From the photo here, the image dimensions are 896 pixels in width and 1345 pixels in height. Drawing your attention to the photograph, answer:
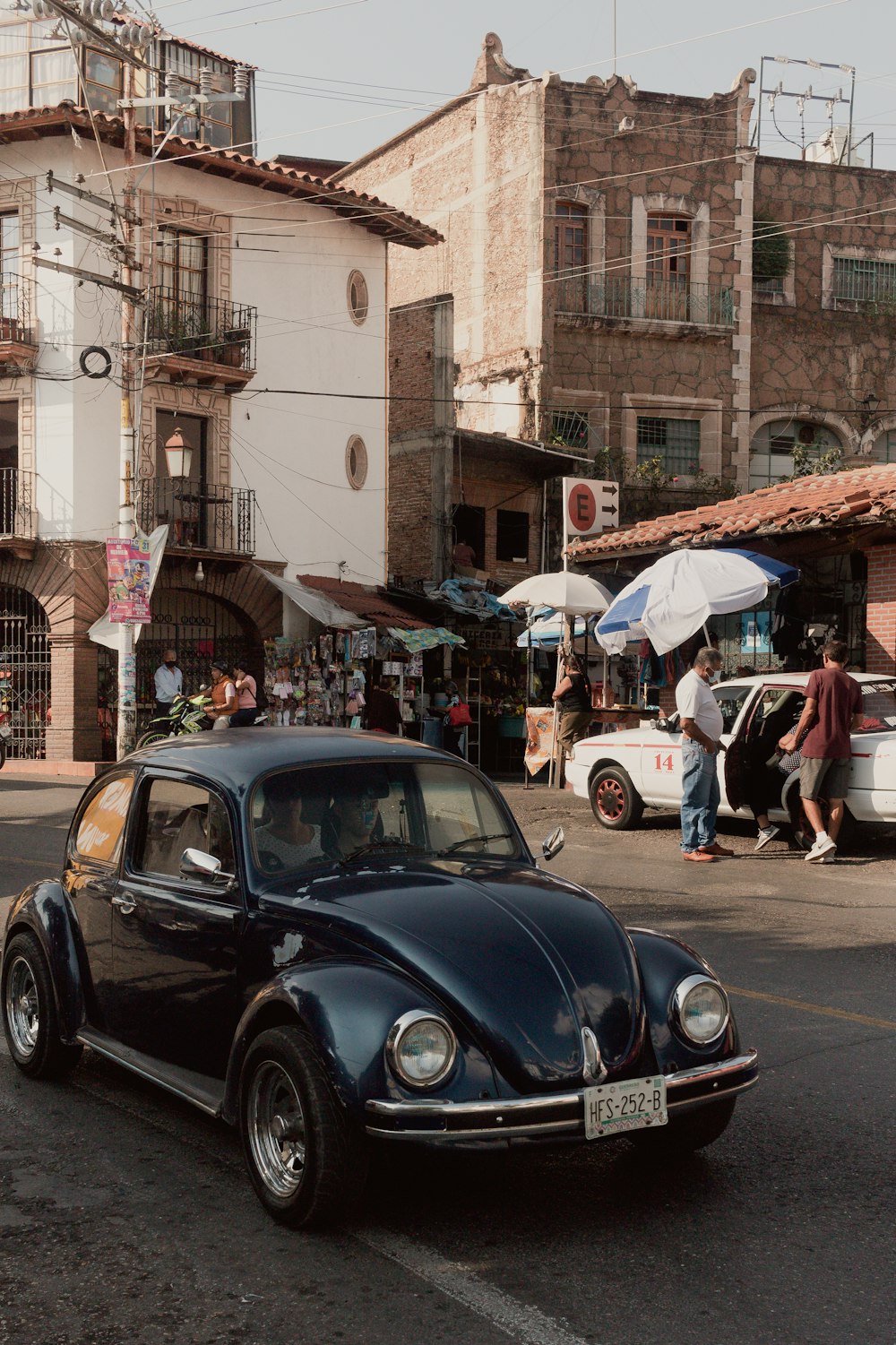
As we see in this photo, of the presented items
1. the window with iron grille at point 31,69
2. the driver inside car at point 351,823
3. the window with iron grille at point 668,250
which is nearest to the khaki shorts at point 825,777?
the driver inside car at point 351,823

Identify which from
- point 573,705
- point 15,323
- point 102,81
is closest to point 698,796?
point 573,705

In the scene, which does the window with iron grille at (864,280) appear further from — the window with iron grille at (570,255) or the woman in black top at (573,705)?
the woman in black top at (573,705)

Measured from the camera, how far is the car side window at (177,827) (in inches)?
203

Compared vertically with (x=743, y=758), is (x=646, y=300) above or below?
above

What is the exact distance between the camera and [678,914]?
10.0 metres

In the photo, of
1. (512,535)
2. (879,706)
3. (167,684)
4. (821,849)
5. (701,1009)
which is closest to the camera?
(701,1009)

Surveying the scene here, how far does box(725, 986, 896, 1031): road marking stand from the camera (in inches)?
270

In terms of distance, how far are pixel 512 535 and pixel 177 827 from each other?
28407mm

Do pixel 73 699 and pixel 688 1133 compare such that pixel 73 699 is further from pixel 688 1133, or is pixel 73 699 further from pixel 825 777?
pixel 688 1133

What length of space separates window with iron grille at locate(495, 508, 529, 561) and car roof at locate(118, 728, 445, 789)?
27.6 m

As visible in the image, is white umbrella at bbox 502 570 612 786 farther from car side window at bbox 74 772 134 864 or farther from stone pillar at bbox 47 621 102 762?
car side window at bbox 74 772 134 864

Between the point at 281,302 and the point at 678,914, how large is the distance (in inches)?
856

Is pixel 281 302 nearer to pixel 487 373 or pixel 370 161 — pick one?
pixel 487 373

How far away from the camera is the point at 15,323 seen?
25719 mm
